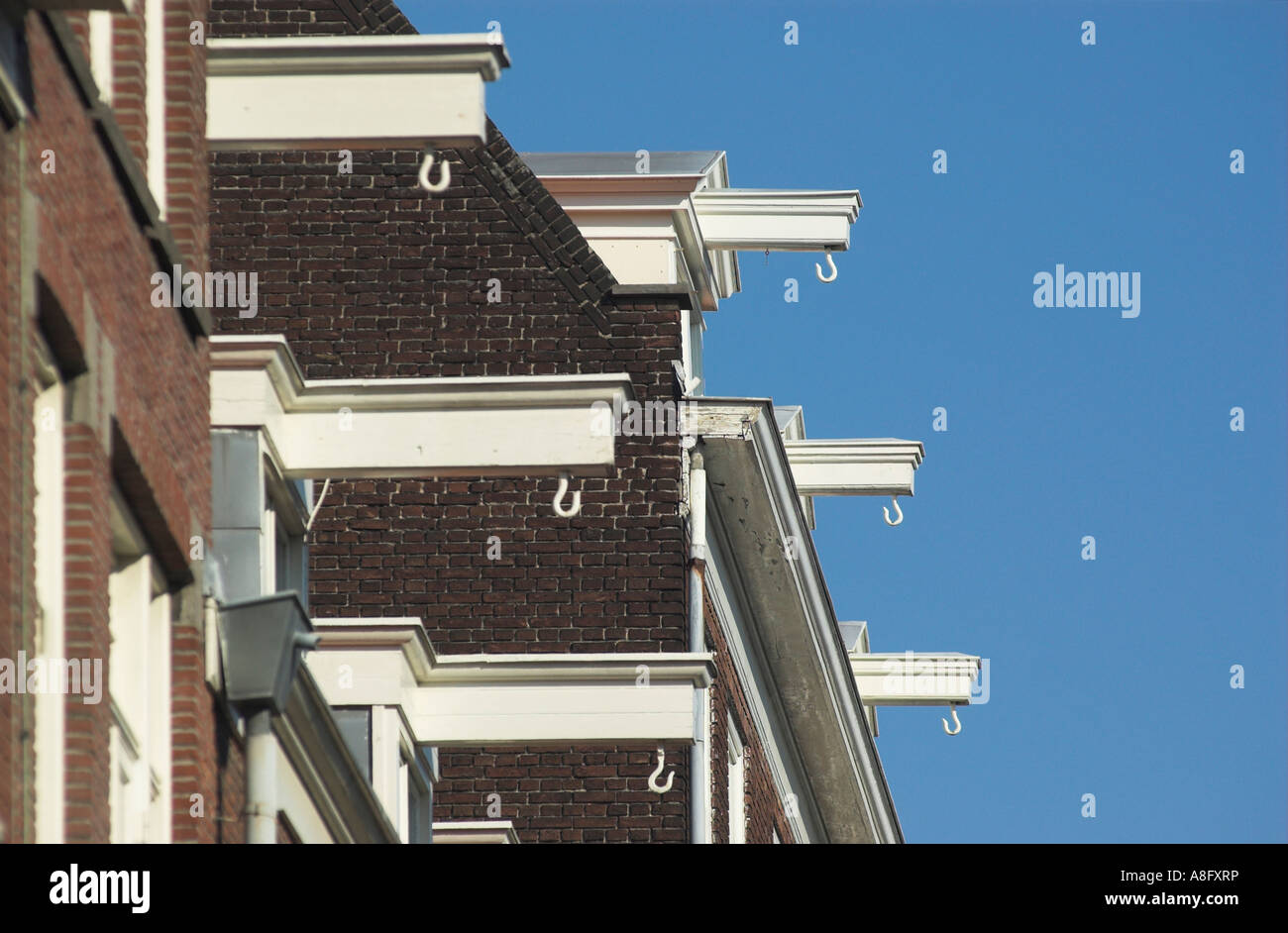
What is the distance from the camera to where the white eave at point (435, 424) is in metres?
13.5

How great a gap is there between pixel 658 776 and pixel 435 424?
21.9ft

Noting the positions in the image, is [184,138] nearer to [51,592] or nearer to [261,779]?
[261,779]

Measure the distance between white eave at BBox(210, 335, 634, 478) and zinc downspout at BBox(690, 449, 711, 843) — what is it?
6191mm

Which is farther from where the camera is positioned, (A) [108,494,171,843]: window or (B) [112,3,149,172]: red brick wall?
(B) [112,3,149,172]: red brick wall

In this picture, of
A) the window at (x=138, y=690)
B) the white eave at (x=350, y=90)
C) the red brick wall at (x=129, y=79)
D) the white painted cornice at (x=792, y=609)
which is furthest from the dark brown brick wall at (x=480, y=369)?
the red brick wall at (x=129, y=79)

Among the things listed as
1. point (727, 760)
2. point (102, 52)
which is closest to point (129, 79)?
point (102, 52)

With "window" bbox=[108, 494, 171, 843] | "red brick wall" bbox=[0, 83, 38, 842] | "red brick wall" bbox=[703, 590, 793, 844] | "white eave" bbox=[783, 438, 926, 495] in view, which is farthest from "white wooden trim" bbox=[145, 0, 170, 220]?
"white eave" bbox=[783, 438, 926, 495]

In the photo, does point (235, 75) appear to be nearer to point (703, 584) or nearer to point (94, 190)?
point (94, 190)

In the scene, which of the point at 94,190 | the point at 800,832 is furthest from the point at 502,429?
the point at 800,832

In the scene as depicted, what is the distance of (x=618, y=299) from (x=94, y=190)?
35.1 ft

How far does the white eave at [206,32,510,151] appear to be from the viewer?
11867mm

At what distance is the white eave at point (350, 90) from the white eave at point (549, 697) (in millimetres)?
5256

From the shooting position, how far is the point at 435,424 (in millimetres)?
13602

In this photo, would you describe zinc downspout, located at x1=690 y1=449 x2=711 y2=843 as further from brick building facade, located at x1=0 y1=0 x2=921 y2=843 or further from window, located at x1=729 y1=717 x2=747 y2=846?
window, located at x1=729 y1=717 x2=747 y2=846
